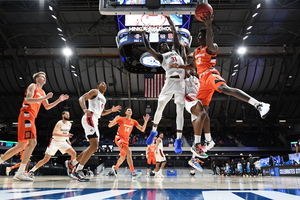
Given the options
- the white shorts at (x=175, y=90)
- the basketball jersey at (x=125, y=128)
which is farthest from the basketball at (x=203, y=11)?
the basketball jersey at (x=125, y=128)

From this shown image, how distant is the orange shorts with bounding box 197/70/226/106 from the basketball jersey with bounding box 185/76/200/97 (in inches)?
10.4

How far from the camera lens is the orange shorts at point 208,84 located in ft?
13.7

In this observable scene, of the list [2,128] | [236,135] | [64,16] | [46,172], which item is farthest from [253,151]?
[2,128]

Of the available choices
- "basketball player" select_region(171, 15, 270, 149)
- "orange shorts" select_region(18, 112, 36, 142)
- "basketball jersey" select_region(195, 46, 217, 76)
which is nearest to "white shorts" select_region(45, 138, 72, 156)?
"orange shorts" select_region(18, 112, 36, 142)

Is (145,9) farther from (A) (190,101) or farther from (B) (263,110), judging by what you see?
(B) (263,110)

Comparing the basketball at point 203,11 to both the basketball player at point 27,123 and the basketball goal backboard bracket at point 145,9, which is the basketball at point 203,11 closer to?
the basketball goal backboard bracket at point 145,9

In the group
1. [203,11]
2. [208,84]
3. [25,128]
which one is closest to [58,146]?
[25,128]

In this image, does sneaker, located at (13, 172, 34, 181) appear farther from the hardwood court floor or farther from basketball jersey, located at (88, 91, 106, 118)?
basketball jersey, located at (88, 91, 106, 118)

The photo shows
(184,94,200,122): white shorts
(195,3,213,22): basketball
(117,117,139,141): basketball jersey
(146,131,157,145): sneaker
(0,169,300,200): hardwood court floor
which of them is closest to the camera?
(0,169,300,200): hardwood court floor

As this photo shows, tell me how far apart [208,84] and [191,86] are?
2.37 feet

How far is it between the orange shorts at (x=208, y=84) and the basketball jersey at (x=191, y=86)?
264mm

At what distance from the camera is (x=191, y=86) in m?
5.10

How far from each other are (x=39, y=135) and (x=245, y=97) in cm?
3156

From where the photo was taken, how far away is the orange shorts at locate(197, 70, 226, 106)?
417 cm
